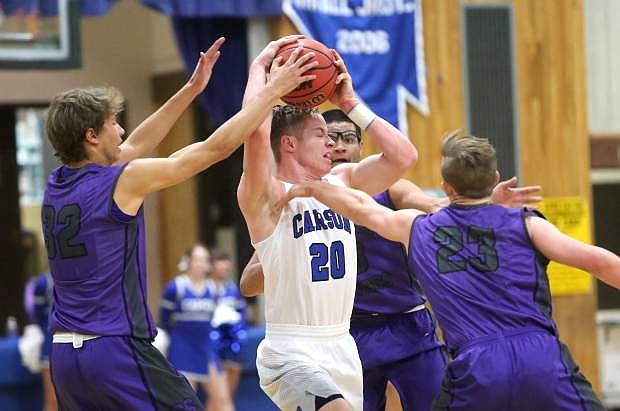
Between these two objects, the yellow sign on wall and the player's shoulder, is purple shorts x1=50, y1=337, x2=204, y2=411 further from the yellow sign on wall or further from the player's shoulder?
the yellow sign on wall

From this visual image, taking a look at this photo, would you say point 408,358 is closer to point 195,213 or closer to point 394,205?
point 394,205

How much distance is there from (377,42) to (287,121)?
20.6ft

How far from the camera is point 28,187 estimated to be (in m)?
14.2

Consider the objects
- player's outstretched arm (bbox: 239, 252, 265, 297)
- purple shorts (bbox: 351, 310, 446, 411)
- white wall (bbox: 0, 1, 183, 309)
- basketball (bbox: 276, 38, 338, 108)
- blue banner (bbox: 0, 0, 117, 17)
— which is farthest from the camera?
white wall (bbox: 0, 1, 183, 309)

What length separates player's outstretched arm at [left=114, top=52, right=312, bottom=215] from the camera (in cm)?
465

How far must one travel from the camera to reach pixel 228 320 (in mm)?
11367

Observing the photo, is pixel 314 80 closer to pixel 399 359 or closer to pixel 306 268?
pixel 306 268

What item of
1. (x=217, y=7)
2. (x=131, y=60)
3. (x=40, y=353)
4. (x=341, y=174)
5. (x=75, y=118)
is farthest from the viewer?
(x=131, y=60)

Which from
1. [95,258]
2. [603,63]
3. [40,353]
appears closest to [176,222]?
[40,353]

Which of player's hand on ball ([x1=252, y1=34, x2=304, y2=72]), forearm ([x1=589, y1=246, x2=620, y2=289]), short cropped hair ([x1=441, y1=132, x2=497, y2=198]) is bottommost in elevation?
forearm ([x1=589, y1=246, x2=620, y2=289])

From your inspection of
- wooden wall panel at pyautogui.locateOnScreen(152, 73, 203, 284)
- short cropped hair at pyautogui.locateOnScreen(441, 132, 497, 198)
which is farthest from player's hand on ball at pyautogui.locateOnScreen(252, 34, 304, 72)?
wooden wall panel at pyautogui.locateOnScreen(152, 73, 203, 284)

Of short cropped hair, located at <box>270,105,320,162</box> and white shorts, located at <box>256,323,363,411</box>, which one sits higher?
short cropped hair, located at <box>270,105,320,162</box>

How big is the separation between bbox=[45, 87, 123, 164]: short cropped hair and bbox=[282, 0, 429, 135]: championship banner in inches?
247

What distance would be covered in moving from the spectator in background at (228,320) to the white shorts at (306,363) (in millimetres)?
6046
